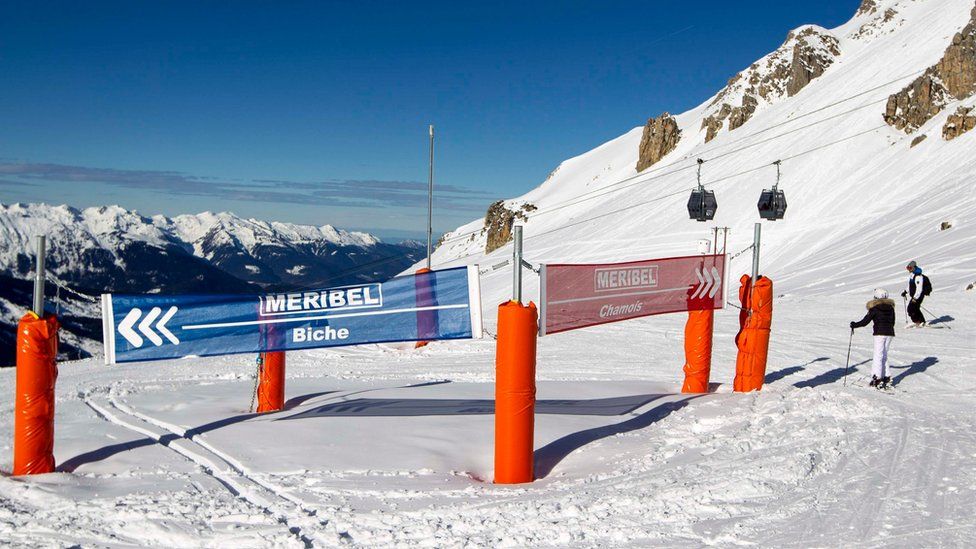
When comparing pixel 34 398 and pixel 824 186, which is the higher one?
pixel 824 186

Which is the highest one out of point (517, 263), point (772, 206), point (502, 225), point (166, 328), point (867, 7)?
point (867, 7)

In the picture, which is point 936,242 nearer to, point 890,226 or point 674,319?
point 890,226

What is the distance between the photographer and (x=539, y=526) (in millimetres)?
5641

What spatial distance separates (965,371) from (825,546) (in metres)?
9.60

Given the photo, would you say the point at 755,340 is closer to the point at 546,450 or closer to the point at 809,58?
the point at 546,450

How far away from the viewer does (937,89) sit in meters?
58.1

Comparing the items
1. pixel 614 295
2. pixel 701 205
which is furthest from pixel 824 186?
pixel 614 295

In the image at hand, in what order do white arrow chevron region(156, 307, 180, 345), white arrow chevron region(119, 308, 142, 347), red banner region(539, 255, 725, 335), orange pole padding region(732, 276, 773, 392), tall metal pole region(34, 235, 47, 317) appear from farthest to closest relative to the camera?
orange pole padding region(732, 276, 773, 392) → red banner region(539, 255, 725, 335) → white arrow chevron region(156, 307, 180, 345) → white arrow chevron region(119, 308, 142, 347) → tall metal pole region(34, 235, 47, 317)

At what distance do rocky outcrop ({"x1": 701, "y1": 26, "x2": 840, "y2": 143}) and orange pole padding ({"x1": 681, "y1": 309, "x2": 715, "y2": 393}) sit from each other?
263 feet

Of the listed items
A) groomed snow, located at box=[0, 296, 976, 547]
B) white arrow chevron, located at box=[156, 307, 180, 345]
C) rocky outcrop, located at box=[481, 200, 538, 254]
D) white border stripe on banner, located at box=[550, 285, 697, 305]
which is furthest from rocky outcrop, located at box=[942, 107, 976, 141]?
white arrow chevron, located at box=[156, 307, 180, 345]

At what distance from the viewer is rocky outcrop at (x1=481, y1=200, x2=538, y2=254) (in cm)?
9044

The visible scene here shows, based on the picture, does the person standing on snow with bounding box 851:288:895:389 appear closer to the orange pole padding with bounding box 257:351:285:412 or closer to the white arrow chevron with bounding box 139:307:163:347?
the orange pole padding with bounding box 257:351:285:412

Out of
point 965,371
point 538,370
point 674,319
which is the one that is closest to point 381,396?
point 538,370

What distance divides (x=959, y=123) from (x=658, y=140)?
47199 millimetres
